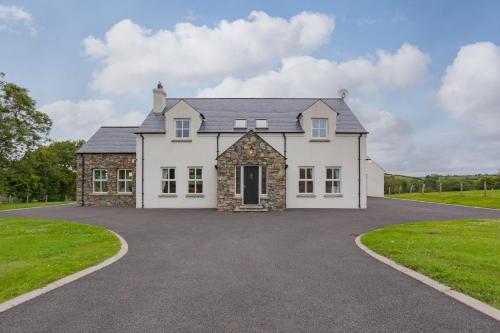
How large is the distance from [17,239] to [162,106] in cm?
1574

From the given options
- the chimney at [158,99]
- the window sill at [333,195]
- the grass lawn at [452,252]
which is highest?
the chimney at [158,99]

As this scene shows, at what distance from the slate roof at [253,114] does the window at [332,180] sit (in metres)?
2.79

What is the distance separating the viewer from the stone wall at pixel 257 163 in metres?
19.6

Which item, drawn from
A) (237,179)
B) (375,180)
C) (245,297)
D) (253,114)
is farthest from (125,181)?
(375,180)

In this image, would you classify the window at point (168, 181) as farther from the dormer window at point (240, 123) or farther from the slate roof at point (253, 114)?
the dormer window at point (240, 123)

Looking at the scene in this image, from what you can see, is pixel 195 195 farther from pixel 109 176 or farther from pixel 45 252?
pixel 45 252

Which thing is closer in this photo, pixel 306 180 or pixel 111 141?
pixel 306 180

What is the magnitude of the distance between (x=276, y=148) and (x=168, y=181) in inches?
312

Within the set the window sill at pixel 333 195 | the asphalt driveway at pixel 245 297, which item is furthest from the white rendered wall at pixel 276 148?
the asphalt driveway at pixel 245 297

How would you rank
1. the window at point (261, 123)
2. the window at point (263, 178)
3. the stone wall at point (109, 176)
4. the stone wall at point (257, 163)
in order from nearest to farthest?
the stone wall at point (257, 163)
the window at point (263, 178)
the window at point (261, 123)
the stone wall at point (109, 176)

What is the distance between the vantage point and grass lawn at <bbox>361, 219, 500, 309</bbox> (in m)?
5.57

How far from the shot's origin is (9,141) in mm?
30141

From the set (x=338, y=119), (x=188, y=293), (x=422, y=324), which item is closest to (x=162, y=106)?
(x=338, y=119)

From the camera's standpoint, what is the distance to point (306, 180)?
851 inches
